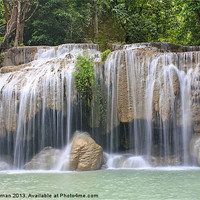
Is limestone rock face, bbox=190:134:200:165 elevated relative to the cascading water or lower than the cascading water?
lower

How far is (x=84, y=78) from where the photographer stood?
1155cm

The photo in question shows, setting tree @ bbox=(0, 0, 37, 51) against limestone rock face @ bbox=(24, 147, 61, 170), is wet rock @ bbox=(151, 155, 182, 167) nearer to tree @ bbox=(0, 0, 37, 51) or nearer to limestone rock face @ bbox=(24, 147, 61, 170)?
limestone rock face @ bbox=(24, 147, 61, 170)

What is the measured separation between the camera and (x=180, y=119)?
→ 1113 cm

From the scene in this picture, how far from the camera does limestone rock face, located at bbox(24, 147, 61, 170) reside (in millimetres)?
10609

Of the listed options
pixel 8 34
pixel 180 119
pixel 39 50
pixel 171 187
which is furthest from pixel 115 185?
pixel 8 34

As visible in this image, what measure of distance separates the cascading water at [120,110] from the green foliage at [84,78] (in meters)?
0.22

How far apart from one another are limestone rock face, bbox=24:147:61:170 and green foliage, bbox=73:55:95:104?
2.38 m

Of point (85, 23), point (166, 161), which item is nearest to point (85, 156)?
point (166, 161)

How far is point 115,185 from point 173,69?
5.68m

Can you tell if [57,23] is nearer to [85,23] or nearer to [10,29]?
[85,23]

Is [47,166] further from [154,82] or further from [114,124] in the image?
[154,82]

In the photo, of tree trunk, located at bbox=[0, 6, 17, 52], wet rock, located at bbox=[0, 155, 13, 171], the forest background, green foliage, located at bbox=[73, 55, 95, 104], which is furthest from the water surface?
tree trunk, located at bbox=[0, 6, 17, 52]

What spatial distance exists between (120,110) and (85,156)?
7.90 feet

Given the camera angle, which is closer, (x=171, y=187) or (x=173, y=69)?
(x=171, y=187)
